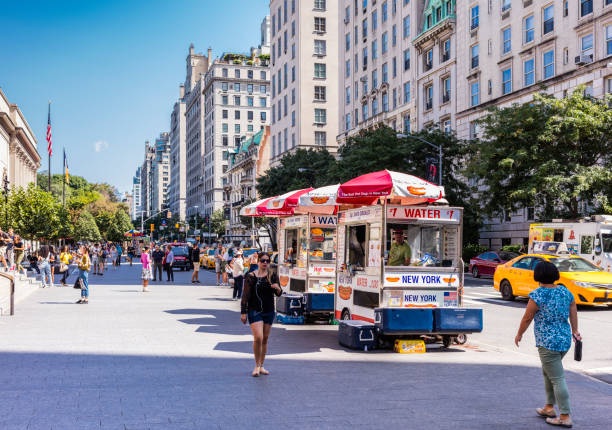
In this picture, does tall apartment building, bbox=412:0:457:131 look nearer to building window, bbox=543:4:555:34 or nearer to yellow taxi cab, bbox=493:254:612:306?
building window, bbox=543:4:555:34

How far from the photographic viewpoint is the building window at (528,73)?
40.0 meters

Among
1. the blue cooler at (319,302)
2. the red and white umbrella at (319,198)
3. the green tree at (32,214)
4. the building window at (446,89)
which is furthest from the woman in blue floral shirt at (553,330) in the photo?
the green tree at (32,214)

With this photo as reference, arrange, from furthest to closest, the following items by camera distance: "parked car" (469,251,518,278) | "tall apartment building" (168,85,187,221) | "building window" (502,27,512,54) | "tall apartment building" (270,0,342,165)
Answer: "tall apartment building" (168,85,187,221), "tall apartment building" (270,0,342,165), "building window" (502,27,512,54), "parked car" (469,251,518,278)

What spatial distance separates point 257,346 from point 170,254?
24.1 metres

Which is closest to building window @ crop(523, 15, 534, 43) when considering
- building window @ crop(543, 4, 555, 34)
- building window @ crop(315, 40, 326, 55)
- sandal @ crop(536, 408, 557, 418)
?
building window @ crop(543, 4, 555, 34)

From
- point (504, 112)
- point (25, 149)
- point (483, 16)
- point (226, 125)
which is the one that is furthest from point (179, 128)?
point (504, 112)

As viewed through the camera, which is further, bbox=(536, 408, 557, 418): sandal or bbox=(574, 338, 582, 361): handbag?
bbox=(536, 408, 557, 418): sandal

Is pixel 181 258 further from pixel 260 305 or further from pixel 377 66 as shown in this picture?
pixel 260 305

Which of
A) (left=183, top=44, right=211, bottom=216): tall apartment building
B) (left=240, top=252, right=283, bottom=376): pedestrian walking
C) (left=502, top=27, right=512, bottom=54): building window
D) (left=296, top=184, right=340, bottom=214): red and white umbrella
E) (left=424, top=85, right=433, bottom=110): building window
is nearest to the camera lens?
(left=240, top=252, right=283, bottom=376): pedestrian walking

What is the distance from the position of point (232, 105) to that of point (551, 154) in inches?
4174

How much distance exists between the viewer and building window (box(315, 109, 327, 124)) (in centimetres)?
7605

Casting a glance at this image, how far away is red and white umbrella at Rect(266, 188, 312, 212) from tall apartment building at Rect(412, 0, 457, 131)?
1272 inches

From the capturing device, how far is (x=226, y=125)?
131m

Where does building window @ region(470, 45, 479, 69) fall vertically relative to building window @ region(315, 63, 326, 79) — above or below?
below
